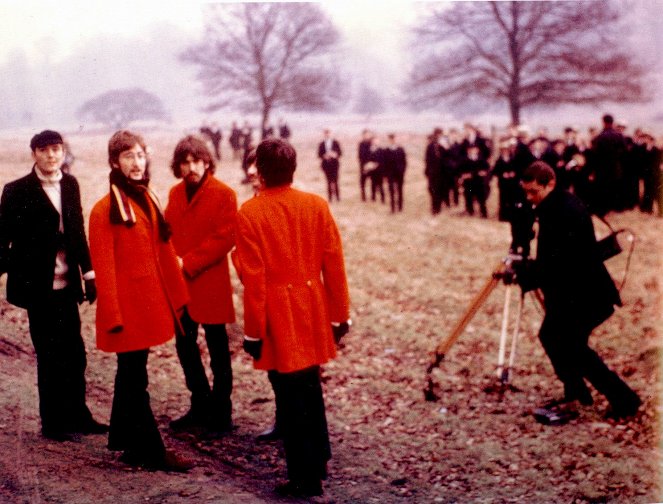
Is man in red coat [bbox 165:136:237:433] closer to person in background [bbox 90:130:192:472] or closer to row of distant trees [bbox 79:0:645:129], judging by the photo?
person in background [bbox 90:130:192:472]

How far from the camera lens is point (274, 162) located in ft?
12.5

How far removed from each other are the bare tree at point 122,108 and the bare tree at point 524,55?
3027 mm

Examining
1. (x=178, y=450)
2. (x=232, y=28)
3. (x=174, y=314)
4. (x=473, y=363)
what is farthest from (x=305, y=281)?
(x=232, y=28)

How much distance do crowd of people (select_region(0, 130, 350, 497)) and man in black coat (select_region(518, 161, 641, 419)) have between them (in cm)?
182

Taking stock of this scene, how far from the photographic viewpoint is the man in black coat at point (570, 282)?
5.16 metres

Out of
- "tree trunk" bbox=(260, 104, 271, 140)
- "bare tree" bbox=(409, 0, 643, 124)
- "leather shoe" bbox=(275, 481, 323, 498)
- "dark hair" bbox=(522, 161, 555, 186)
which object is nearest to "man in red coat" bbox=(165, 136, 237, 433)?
"leather shoe" bbox=(275, 481, 323, 498)

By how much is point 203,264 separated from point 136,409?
88 cm

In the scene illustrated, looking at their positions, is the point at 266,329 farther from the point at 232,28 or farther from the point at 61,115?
the point at 232,28

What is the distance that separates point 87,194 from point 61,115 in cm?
77

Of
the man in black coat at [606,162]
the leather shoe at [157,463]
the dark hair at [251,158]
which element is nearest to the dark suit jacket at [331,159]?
the man in black coat at [606,162]

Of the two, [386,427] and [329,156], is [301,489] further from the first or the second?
[329,156]

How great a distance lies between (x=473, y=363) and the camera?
22.1 feet

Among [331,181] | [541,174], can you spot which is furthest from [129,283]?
[331,181]

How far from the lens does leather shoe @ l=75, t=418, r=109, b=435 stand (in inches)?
170
